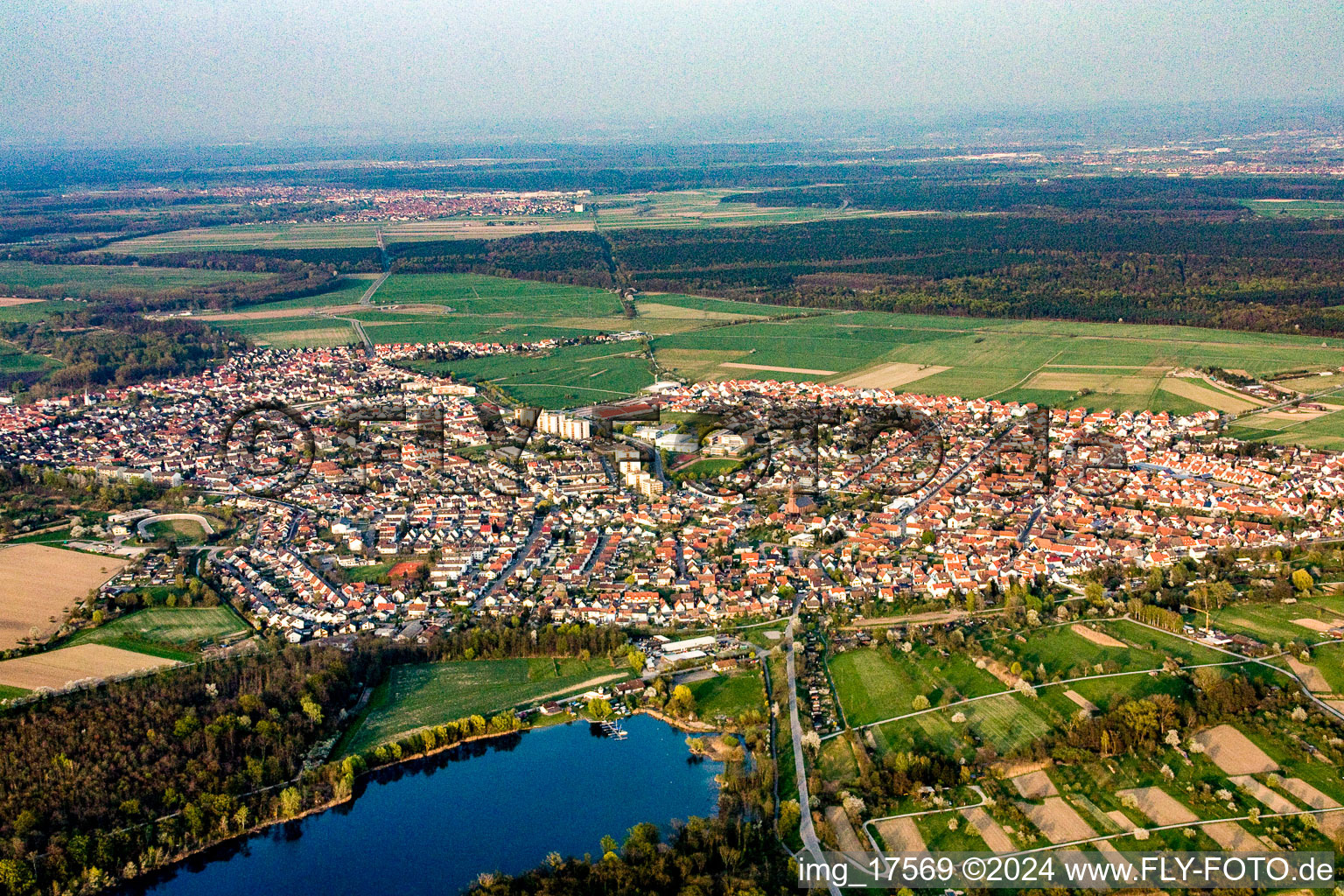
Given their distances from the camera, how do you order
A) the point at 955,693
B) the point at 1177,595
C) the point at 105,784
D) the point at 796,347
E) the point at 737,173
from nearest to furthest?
the point at 105,784 → the point at 955,693 → the point at 1177,595 → the point at 796,347 → the point at 737,173

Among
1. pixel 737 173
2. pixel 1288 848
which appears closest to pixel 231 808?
pixel 1288 848

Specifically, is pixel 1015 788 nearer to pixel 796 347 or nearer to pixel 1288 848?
pixel 1288 848

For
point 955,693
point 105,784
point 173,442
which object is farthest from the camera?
point 173,442

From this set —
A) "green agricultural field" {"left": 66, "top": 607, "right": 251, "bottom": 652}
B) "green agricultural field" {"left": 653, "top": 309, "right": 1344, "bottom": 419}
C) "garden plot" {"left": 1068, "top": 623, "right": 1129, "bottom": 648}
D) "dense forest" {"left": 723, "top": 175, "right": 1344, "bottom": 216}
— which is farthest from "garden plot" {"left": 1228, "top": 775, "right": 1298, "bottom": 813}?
"dense forest" {"left": 723, "top": 175, "right": 1344, "bottom": 216}

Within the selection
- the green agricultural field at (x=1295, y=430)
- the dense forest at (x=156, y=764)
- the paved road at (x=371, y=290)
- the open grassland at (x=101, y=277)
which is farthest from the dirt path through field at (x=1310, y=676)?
the open grassland at (x=101, y=277)

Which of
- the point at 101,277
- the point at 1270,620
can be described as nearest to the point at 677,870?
the point at 1270,620

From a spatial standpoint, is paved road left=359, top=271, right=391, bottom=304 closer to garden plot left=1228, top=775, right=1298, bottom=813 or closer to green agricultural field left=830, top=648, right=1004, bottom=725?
green agricultural field left=830, top=648, right=1004, bottom=725
